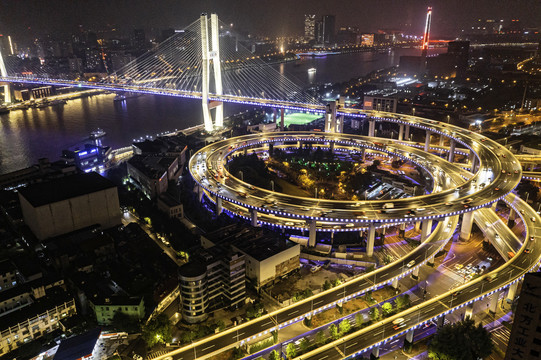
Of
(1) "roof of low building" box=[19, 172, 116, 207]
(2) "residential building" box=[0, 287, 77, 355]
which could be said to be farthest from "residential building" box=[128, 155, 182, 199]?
(2) "residential building" box=[0, 287, 77, 355]

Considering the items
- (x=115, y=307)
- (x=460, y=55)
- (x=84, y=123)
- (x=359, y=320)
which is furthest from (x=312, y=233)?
(x=460, y=55)

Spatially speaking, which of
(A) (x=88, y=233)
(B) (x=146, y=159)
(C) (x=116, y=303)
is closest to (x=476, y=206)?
(C) (x=116, y=303)

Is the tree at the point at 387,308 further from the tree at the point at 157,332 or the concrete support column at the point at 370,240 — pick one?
the tree at the point at 157,332

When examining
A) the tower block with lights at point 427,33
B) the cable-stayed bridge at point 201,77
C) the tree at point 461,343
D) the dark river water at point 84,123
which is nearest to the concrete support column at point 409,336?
the tree at point 461,343

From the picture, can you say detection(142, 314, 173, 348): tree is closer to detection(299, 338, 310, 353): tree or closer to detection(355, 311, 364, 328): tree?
detection(299, 338, 310, 353): tree

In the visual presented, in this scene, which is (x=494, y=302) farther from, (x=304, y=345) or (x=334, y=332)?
(x=304, y=345)
